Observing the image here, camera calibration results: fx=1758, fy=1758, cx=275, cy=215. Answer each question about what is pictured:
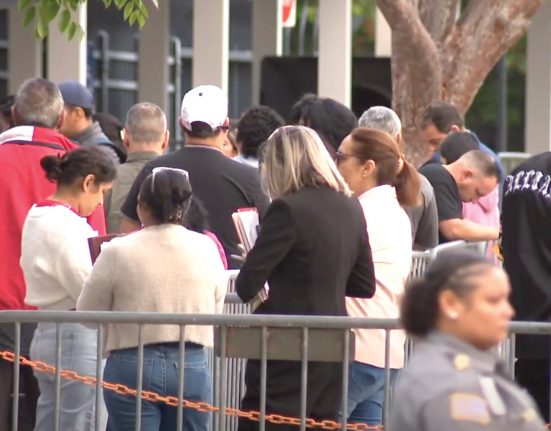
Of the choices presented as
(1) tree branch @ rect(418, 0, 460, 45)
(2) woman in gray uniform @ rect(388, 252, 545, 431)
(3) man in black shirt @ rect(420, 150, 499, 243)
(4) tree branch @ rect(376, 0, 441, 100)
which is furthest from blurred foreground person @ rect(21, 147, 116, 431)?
(1) tree branch @ rect(418, 0, 460, 45)

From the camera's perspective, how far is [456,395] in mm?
4145

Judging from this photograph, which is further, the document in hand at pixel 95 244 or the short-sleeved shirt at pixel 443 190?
the short-sleeved shirt at pixel 443 190

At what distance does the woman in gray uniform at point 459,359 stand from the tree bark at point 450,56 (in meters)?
10.1

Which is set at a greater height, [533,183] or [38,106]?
[38,106]

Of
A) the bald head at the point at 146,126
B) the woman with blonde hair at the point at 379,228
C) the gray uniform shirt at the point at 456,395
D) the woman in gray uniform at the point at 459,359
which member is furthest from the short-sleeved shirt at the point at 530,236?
the gray uniform shirt at the point at 456,395

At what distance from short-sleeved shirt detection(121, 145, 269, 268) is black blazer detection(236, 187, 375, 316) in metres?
1.51

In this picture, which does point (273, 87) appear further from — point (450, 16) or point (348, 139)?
point (348, 139)

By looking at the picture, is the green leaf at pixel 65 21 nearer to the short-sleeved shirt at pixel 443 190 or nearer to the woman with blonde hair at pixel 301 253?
the woman with blonde hair at pixel 301 253

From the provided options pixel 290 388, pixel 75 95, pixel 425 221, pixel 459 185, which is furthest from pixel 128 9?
pixel 290 388

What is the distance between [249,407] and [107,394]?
22.5 inches

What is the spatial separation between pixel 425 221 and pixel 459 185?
1189 mm

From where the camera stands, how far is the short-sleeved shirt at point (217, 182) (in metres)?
8.29

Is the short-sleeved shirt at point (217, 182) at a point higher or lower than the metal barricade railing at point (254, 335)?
higher

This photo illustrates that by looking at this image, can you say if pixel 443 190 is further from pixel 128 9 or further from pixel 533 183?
pixel 533 183
